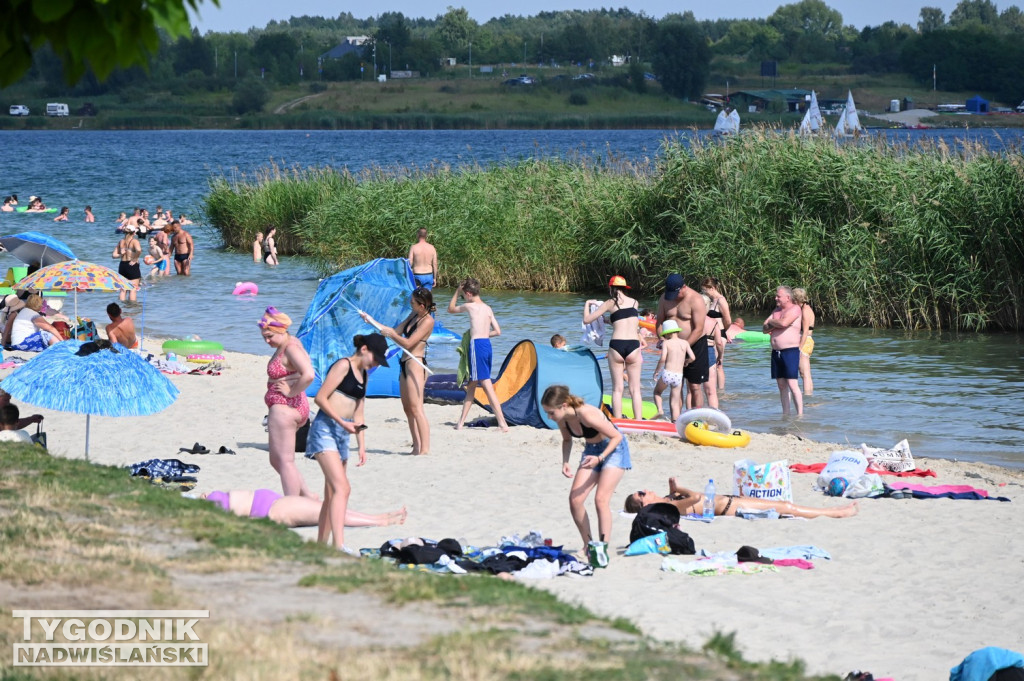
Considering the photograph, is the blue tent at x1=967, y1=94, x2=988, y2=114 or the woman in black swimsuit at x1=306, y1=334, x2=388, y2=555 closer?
the woman in black swimsuit at x1=306, y1=334, x2=388, y2=555

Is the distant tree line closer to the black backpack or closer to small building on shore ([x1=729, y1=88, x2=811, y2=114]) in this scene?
small building on shore ([x1=729, y1=88, x2=811, y2=114])

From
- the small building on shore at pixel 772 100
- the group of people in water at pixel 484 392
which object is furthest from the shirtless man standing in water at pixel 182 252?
the small building on shore at pixel 772 100

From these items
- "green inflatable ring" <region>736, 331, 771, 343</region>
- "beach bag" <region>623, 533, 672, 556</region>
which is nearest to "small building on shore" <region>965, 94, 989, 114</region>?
"green inflatable ring" <region>736, 331, 771, 343</region>

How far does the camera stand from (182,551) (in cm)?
630

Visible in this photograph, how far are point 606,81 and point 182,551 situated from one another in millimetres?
144693

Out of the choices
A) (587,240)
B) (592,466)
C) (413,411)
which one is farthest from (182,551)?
(587,240)

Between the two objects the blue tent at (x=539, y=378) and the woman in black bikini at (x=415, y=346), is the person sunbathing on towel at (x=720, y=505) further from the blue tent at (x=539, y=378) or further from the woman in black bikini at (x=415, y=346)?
the blue tent at (x=539, y=378)

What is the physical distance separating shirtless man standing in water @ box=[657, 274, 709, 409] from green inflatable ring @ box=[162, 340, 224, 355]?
7.46 metres

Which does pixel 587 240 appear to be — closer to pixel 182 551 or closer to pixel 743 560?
pixel 743 560

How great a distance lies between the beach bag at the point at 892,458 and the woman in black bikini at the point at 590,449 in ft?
12.6

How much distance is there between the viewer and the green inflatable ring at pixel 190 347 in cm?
1759

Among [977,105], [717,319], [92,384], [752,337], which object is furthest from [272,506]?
[977,105]

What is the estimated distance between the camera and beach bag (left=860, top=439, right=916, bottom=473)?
11047 millimetres

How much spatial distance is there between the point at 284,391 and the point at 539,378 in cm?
504
